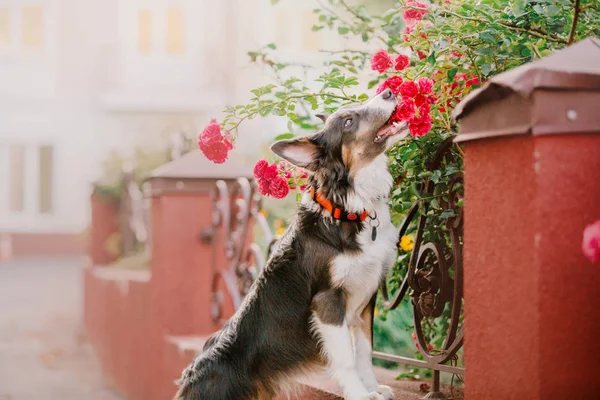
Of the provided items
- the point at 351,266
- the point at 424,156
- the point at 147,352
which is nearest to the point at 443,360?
the point at 351,266

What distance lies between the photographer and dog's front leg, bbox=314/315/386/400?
325 cm

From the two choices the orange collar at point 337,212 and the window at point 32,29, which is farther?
the window at point 32,29

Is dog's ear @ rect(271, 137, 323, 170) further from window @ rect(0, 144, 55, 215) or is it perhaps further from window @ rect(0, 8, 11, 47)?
window @ rect(0, 8, 11, 47)

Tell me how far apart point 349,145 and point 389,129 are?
175mm

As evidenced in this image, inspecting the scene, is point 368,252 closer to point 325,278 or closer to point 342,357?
point 325,278

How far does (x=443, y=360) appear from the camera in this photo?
11.5ft

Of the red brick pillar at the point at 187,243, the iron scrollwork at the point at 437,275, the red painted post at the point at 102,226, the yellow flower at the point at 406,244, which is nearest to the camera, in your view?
the iron scrollwork at the point at 437,275

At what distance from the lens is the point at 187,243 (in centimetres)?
641

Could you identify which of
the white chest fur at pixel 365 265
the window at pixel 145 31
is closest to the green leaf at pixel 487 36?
the white chest fur at pixel 365 265

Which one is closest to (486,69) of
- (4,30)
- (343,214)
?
(343,214)

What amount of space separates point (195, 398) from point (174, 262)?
9.75ft

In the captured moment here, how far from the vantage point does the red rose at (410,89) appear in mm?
3178

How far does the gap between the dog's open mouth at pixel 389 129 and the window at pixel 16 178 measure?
21.1 meters

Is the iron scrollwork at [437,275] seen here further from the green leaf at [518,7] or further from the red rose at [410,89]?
the green leaf at [518,7]
